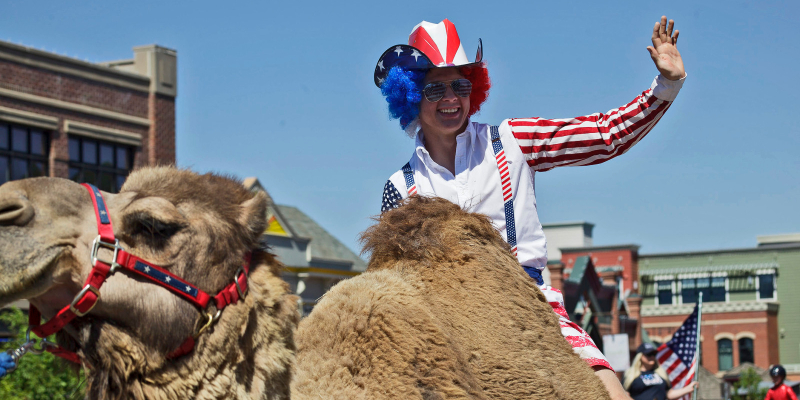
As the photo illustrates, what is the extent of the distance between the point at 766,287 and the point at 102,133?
48.0 metres

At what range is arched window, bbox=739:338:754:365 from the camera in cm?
5388

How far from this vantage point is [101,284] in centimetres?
253

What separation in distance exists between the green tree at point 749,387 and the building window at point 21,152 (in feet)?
105

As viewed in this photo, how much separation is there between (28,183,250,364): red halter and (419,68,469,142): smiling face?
6.51ft

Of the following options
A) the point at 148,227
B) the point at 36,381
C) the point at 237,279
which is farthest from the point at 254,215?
the point at 36,381

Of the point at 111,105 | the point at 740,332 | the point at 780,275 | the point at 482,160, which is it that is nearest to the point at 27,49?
the point at 111,105

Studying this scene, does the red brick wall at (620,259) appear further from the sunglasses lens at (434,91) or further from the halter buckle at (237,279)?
the halter buckle at (237,279)

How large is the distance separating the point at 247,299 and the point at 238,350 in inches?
6.3

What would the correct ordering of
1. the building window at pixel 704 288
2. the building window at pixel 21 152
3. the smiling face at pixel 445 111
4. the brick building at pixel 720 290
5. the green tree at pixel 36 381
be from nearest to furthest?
the smiling face at pixel 445 111 < the green tree at pixel 36 381 < the building window at pixel 21 152 < the brick building at pixel 720 290 < the building window at pixel 704 288

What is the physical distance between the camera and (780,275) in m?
58.4

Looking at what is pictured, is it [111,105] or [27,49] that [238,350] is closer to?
[27,49]

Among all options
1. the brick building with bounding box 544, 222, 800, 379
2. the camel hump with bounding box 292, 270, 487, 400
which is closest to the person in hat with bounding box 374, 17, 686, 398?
the camel hump with bounding box 292, 270, 487, 400

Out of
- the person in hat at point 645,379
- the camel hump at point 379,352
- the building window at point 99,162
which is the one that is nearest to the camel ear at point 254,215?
the camel hump at point 379,352

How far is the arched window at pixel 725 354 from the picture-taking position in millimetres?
54094
